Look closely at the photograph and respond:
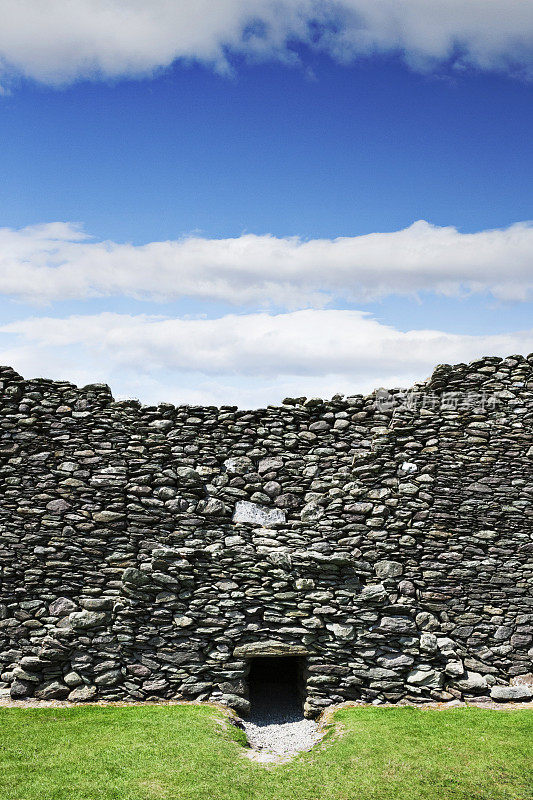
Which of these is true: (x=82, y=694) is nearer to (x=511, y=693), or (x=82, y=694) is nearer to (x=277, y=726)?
(x=277, y=726)

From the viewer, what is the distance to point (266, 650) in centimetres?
1281

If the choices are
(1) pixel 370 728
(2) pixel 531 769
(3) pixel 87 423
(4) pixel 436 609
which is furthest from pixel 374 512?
(3) pixel 87 423

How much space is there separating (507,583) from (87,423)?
10.2 metres

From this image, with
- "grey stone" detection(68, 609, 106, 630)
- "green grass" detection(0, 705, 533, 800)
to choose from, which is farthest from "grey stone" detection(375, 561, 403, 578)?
"grey stone" detection(68, 609, 106, 630)

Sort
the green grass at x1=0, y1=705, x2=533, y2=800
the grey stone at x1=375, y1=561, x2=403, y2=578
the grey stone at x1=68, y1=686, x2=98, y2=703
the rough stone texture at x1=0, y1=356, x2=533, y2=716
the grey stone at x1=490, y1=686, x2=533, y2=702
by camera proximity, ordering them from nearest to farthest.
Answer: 1. the green grass at x1=0, y1=705, x2=533, y2=800
2. the grey stone at x1=68, y1=686, x2=98, y2=703
3. the grey stone at x1=490, y1=686, x2=533, y2=702
4. the rough stone texture at x1=0, y1=356, x2=533, y2=716
5. the grey stone at x1=375, y1=561, x2=403, y2=578

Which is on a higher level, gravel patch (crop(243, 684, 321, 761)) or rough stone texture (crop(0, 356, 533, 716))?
rough stone texture (crop(0, 356, 533, 716))

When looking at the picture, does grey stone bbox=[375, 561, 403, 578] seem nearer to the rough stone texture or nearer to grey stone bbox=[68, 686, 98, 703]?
the rough stone texture

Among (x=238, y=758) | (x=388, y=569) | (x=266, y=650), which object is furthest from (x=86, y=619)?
(x=388, y=569)

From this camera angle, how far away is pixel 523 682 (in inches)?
517

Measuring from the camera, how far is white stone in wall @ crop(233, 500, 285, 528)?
13.6 meters

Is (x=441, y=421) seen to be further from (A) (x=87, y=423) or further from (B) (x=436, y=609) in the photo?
(A) (x=87, y=423)

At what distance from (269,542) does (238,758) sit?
437 centimetres

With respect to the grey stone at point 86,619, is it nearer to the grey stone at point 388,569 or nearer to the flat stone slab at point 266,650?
the flat stone slab at point 266,650

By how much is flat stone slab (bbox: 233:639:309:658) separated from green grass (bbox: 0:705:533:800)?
1306mm
